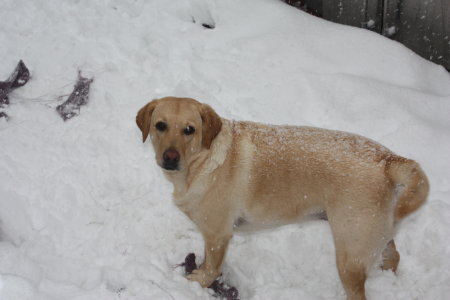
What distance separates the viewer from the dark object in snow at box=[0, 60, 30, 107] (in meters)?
5.10

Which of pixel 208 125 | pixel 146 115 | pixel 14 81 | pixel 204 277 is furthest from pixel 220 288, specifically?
pixel 14 81

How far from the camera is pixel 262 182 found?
3.50 metres

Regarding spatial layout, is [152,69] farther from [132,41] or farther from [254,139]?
[254,139]

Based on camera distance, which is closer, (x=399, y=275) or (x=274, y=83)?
(x=399, y=275)

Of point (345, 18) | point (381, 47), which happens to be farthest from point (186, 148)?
point (345, 18)

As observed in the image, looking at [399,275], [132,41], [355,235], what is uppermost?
[355,235]

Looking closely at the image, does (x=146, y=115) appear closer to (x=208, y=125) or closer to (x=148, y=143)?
(x=208, y=125)

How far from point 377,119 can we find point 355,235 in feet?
7.33

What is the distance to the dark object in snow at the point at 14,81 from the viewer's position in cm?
510

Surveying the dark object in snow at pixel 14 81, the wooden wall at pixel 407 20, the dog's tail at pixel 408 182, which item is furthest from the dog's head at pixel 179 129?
the wooden wall at pixel 407 20

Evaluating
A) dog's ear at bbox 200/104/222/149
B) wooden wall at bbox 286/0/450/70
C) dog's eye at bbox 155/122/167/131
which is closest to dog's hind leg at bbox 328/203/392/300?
dog's ear at bbox 200/104/222/149

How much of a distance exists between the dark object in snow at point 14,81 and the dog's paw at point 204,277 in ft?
9.57

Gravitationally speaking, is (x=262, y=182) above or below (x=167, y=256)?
above

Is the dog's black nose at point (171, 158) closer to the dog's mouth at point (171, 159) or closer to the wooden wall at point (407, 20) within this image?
the dog's mouth at point (171, 159)
